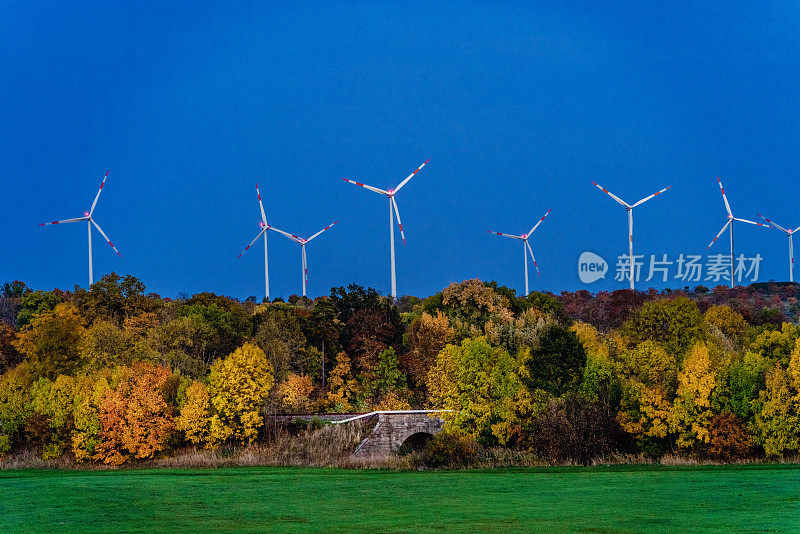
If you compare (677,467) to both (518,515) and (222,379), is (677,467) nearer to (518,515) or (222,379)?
(518,515)

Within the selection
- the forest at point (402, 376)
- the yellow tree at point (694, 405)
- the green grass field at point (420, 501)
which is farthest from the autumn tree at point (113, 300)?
the yellow tree at point (694, 405)

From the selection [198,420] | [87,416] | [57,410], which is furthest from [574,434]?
[57,410]

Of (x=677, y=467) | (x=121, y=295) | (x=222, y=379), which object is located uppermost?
(x=121, y=295)

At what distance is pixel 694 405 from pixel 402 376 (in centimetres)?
3398

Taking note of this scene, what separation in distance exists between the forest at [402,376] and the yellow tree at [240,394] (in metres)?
0.14

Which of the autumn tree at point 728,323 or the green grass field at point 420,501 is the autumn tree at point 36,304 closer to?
the green grass field at point 420,501

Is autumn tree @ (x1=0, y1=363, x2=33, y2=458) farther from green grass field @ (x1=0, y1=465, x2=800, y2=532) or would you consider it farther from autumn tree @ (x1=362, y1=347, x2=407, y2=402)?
autumn tree @ (x1=362, y1=347, x2=407, y2=402)

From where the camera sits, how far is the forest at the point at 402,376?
7044cm

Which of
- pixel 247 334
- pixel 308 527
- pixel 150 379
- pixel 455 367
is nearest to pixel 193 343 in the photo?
pixel 247 334

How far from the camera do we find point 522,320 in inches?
3691

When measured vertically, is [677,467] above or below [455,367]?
below

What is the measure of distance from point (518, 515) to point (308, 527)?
7907mm

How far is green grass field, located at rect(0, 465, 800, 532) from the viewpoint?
33812 mm

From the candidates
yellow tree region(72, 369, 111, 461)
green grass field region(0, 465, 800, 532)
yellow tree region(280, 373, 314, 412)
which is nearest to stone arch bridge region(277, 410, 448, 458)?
yellow tree region(280, 373, 314, 412)
